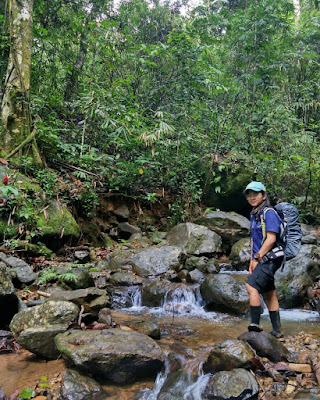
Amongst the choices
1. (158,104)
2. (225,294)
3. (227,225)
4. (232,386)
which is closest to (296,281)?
(225,294)

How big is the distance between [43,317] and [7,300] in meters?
0.65

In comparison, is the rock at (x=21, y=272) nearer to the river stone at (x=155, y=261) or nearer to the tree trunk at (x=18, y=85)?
the river stone at (x=155, y=261)

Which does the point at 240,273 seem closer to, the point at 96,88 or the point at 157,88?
the point at 96,88

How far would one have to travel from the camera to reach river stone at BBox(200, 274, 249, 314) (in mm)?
5363

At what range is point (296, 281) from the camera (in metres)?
5.83

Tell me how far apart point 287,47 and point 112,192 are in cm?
1010

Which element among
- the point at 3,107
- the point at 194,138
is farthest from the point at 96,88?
the point at 194,138

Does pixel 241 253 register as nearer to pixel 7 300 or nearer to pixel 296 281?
pixel 296 281

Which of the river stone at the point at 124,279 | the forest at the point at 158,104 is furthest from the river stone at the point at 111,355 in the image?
the forest at the point at 158,104

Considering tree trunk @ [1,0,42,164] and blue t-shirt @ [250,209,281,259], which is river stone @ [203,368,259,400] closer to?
blue t-shirt @ [250,209,281,259]

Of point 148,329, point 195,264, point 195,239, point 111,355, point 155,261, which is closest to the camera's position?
point 111,355

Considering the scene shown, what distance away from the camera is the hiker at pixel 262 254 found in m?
3.71

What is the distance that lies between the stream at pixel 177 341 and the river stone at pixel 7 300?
28.7 inches

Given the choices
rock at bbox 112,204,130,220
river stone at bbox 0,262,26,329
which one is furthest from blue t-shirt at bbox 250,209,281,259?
rock at bbox 112,204,130,220
